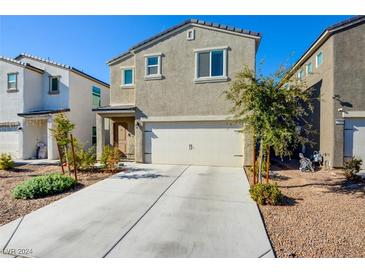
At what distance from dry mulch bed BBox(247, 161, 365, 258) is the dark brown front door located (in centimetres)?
966

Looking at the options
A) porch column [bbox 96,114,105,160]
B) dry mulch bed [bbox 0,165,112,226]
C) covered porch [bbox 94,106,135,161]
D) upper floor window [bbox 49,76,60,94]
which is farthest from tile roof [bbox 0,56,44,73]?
dry mulch bed [bbox 0,165,112,226]

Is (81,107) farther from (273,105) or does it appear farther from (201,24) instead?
(273,105)

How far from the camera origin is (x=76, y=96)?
1524 centimetres

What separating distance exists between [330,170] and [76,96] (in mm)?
16510

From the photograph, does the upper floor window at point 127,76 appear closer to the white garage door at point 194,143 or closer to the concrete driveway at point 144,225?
the white garage door at point 194,143

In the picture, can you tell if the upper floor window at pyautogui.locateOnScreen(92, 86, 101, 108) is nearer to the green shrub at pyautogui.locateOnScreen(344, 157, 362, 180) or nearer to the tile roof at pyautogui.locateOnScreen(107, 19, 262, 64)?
the tile roof at pyautogui.locateOnScreen(107, 19, 262, 64)

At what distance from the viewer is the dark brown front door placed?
1370 centimetres

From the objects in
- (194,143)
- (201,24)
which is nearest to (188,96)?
(194,143)

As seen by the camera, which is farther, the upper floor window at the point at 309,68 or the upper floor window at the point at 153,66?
the upper floor window at the point at 309,68

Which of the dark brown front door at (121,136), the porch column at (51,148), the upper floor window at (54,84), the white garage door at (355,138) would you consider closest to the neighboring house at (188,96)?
the dark brown front door at (121,136)

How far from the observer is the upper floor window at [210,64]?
11086 mm

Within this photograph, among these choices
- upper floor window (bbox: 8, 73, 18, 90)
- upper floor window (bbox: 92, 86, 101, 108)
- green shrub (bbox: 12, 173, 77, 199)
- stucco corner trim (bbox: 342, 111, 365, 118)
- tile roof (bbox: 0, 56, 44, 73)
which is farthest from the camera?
upper floor window (bbox: 92, 86, 101, 108)

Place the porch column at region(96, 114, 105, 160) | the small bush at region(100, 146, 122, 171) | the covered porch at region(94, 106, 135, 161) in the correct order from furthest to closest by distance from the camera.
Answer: the porch column at region(96, 114, 105, 160) < the covered porch at region(94, 106, 135, 161) < the small bush at region(100, 146, 122, 171)

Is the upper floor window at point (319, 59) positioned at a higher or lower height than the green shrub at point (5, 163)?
higher
